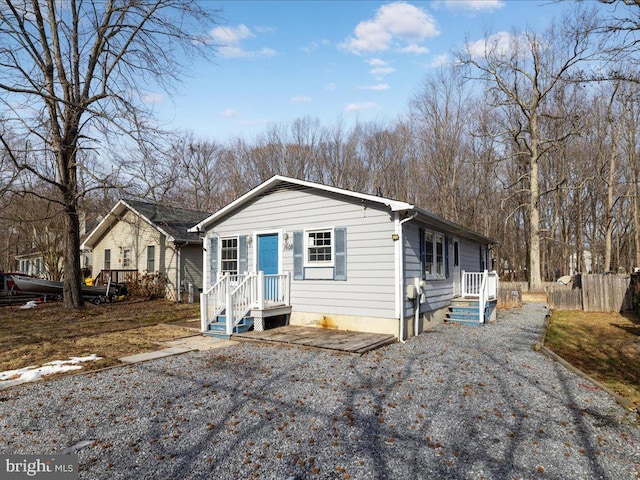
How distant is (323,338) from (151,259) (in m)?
13.4

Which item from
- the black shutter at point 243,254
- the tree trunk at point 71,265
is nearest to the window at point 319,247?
the black shutter at point 243,254

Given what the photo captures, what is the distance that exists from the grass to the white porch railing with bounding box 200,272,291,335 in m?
0.94

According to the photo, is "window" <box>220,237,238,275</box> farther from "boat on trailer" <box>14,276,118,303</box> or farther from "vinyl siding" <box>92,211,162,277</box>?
"vinyl siding" <box>92,211,162,277</box>

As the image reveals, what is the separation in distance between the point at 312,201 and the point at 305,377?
5.14 metres

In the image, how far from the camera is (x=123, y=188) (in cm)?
1348

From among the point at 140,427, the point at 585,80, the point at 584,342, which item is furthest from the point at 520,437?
the point at 585,80

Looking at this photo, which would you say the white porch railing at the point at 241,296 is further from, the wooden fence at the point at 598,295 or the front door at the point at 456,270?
the wooden fence at the point at 598,295

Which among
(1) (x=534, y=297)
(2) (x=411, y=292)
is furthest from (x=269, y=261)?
(1) (x=534, y=297)

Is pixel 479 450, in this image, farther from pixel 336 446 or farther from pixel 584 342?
pixel 584 342

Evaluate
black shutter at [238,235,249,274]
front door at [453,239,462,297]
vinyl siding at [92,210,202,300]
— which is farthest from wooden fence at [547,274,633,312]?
vinyl siding at [92,210,202,300]

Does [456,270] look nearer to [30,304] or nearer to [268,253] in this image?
[268,253]

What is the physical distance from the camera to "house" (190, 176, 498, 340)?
9016 millimetres

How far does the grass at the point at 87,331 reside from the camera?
7.69 metres

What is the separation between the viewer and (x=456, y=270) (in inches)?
519
